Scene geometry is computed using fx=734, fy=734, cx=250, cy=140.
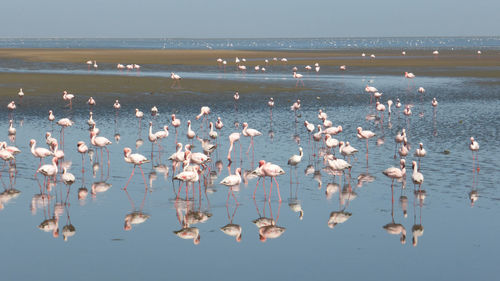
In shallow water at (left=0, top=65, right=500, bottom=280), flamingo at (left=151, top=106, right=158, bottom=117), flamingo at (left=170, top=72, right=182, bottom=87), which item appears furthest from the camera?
flamingo at (left=170, top=72, right=182, bottom=87)

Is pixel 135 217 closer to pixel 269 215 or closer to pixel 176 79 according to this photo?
pixel 269 215

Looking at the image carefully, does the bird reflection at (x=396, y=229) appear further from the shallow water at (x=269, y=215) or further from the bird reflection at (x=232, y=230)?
the bird reflection at (x=232, y=230)

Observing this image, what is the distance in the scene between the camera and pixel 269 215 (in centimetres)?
1800

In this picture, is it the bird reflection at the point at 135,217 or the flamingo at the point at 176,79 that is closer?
the bird reflection at the point at 135,217

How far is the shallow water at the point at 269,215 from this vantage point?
45.9ft

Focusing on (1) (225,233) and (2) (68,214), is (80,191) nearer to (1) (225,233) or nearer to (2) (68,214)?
(2) (68,214)

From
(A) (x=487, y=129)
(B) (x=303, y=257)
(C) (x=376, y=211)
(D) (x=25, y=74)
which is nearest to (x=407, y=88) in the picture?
(A) (x=487, y=129)

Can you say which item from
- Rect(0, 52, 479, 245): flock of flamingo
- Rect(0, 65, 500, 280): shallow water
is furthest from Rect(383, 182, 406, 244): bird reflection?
Rect(0, 65, 500, 280): shallow water

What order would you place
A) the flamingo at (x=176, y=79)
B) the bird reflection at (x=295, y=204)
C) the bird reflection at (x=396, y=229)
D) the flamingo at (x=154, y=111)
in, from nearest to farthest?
1. the bird reflection at (x=396, y=229)
2. the bird reflection at (x=295, y=204)
3. the flamingo at (x=154, y=111)
4. the flamingo at (x=176, y=79)

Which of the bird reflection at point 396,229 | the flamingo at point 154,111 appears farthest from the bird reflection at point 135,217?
the flamingo at point 154,111

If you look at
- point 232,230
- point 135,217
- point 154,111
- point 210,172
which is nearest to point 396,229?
point 232,230

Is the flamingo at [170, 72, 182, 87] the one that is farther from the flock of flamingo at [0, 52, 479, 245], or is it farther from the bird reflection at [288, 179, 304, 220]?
the bird reflection at [288, 179, 304, 220]

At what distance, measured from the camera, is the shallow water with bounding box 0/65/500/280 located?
1399 centimetres

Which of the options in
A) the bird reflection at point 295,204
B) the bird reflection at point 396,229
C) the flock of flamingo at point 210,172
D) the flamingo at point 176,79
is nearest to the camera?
the bird reflection at point 396,229
